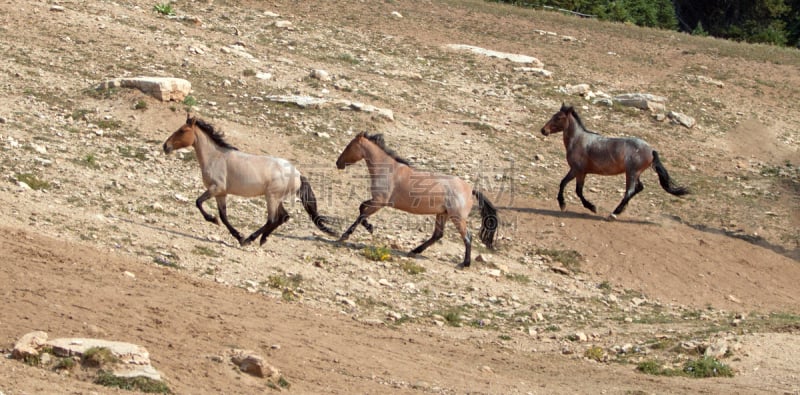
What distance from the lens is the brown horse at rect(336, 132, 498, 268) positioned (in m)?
15.4

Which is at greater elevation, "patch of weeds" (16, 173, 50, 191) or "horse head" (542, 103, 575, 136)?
"horse head" (542, 103, 575, 136)

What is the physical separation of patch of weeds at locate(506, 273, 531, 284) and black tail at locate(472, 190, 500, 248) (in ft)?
2.55

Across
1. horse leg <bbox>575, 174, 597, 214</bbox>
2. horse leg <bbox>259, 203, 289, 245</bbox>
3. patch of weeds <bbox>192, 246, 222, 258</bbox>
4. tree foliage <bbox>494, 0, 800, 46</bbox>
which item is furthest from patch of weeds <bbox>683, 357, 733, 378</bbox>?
tree foliage <bbox>494, 0, 800, 46</bbox>

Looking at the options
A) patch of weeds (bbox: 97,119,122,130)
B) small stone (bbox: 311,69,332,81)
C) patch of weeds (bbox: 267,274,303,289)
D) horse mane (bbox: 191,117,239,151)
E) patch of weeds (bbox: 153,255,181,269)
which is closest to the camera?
patch of weeds (bbox: 153,255,181,269)

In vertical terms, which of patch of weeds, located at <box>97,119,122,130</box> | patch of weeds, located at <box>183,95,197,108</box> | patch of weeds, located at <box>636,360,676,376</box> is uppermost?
patch of weeds, located at <box>183,95,197,108</box>

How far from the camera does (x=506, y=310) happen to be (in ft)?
46.9

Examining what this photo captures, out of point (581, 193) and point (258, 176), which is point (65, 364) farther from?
point (581, 193)

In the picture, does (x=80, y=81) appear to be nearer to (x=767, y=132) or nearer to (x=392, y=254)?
(x=392, y=254)

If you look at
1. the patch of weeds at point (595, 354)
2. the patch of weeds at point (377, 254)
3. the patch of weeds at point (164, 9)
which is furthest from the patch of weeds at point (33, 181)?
the patch of weeds at point (164, 9)

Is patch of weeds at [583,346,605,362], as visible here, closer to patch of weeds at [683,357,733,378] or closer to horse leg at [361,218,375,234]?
patch of weeds at [683,357,733,378]

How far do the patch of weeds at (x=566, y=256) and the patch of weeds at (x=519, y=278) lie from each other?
3.93 feet

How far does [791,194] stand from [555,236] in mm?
7796

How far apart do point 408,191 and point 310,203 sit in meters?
1.43

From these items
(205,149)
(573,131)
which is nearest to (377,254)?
(205,149)
